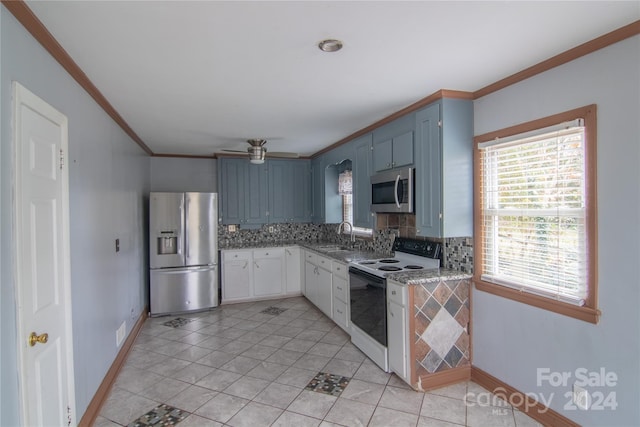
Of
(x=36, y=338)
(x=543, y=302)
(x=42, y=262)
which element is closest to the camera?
(x=36, y=338)

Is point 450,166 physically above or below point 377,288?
above

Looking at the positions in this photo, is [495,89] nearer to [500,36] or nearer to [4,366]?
[500,36]

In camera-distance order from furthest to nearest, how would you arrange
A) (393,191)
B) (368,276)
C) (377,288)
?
(393,191) < (368,276) < (377,288)

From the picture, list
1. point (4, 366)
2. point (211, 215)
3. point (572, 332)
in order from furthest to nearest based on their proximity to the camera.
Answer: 1. point (211, 215)
2. point (572, 332)
3. point (4, 366)

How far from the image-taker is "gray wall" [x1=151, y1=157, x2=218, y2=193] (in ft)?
17.2

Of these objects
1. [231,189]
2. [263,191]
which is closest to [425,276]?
[263,191]

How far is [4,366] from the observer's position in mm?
1247

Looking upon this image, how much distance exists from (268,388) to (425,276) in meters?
1.54

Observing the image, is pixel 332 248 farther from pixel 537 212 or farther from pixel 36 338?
pixel 36 338

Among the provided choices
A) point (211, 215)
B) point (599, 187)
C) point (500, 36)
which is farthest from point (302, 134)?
point (599, 187)

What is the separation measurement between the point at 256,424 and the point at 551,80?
294 centimetres

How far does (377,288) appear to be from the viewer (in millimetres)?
2828

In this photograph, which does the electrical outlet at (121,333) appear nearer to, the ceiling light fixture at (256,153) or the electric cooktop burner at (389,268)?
the ceiling light fixture at (256,153)

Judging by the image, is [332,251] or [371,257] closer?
[371,257]
